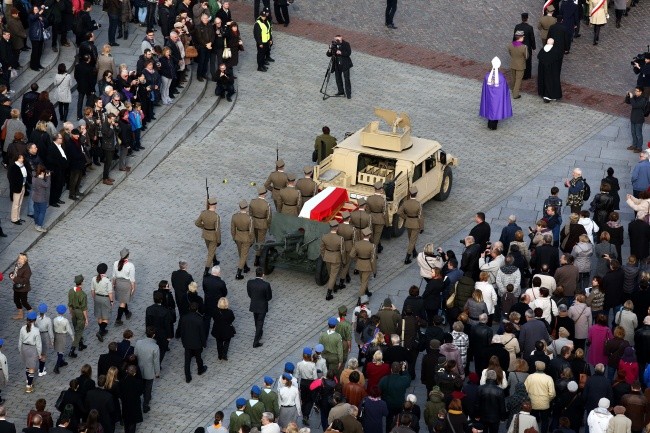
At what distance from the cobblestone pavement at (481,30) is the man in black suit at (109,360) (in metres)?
18.3

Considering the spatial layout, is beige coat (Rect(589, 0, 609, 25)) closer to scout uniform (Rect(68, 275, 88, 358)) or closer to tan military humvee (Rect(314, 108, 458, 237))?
tan military humvee (Rect(314, 108, 458, 237))

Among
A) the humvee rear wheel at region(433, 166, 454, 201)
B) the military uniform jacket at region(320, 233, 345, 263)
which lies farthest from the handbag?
the military uniform jacket at region(320, 233, 345, 263)

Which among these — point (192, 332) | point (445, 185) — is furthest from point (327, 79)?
point (192, 332)

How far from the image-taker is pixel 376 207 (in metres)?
34.6

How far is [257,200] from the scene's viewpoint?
112 ft

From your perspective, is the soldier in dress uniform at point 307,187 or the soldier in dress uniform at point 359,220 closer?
the soldier in dress uniform at point 359,220

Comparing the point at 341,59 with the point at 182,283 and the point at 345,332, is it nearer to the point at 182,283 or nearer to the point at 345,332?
the point at 182,283

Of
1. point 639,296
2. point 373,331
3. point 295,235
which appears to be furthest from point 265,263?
point 639,296

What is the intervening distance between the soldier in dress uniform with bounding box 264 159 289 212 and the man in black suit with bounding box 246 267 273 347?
3.88m

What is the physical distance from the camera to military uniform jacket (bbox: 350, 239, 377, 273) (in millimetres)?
33125

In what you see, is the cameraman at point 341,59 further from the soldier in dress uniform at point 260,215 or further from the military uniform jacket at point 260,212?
the military uniform jacket at point 260,212

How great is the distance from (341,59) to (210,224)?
9393mm

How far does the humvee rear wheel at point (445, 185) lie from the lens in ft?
123

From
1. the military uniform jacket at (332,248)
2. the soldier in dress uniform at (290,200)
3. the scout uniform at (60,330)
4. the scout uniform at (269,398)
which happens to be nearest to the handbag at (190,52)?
the soldier in dress uniform at (290,200)
